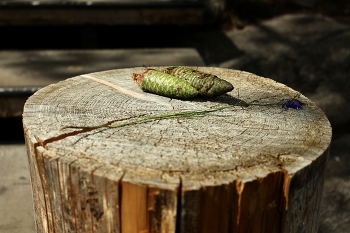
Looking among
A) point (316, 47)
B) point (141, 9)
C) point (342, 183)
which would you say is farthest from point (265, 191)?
point (316, 47)

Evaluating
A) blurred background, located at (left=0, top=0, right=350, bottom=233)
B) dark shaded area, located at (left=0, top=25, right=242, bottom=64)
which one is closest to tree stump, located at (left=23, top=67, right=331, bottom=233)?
blurred background, located at (left=0, top=0, right=350, bottom=233)

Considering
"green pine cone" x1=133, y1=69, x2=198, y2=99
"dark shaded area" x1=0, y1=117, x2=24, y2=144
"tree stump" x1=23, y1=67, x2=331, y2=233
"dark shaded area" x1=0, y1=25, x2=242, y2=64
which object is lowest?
"dark shaded area" x1=0, y1=117, x2=24, y2=144

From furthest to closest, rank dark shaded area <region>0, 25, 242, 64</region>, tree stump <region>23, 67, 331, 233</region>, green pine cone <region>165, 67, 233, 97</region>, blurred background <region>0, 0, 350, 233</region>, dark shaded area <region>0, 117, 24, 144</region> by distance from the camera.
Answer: dark shaded area <region>0, 25, 242, 64</region> → dark shaded area <region>0, 117, 24, 144</region> → blurred background <region>0, 0, 350, 233</region> → green pine cone <region>165, 67, 233, 97</region> → tree stump <region>23, 67, 331, 233</region>

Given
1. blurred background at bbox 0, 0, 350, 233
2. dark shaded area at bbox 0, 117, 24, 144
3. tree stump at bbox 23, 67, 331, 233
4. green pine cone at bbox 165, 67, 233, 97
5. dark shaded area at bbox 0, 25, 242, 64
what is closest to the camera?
tree stump at bbox 23, 67, 331, 233

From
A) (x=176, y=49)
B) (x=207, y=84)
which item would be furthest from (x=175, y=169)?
(x=176, y=49)

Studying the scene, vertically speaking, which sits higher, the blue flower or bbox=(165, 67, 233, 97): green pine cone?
bbox=(165, 67, 233, 97): green pine cone

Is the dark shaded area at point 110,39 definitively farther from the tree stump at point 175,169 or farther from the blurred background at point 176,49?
the tree stump at point 175,169

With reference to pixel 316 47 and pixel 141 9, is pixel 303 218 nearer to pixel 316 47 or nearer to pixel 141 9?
pixel 141 9

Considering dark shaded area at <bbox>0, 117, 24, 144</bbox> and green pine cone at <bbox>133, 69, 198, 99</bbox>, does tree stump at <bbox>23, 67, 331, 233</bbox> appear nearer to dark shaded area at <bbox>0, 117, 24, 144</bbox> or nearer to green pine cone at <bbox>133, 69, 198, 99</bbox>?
green pine cone at <bbox>133, 69, 198, 99</bbox>
